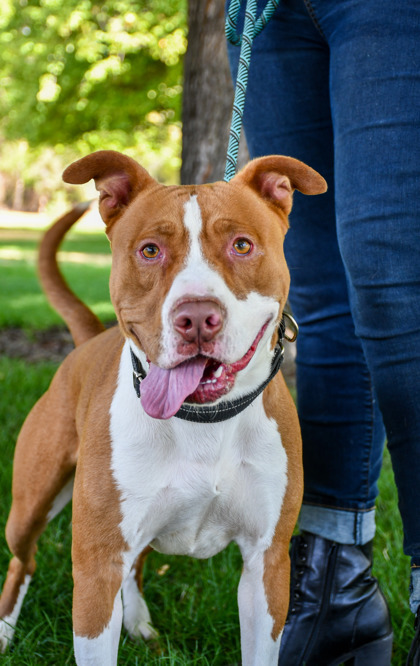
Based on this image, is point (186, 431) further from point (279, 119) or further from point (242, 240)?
point (279, 119)

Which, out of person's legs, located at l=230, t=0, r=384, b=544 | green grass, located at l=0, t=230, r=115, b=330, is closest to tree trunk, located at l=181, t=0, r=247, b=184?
green grass, located at l=0, t=230, r=115, b=330

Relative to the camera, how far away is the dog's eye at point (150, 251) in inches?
79.3

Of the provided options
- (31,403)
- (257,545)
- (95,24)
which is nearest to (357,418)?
(257,545)

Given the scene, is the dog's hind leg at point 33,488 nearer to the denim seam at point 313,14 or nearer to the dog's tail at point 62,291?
the dog's tail at point 62,291

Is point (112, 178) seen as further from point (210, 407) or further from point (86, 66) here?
point (86, 66)

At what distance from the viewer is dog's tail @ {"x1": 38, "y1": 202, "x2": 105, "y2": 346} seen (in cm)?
309

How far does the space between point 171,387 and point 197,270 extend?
310mm

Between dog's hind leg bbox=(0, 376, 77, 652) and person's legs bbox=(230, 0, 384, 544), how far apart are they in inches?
35.0

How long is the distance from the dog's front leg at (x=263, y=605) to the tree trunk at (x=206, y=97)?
3.65m

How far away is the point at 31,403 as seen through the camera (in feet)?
16.4

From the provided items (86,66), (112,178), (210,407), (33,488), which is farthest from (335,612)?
(86,66)

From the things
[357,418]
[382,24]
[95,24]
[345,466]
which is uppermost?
[95,24]

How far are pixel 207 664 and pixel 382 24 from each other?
2006mm

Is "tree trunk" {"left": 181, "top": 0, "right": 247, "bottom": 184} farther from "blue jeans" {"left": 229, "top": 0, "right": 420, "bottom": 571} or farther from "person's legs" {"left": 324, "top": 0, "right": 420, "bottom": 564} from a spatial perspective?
"person's legs" {"left": 324, "top": 0, "right": 420, "bottom": 564}
